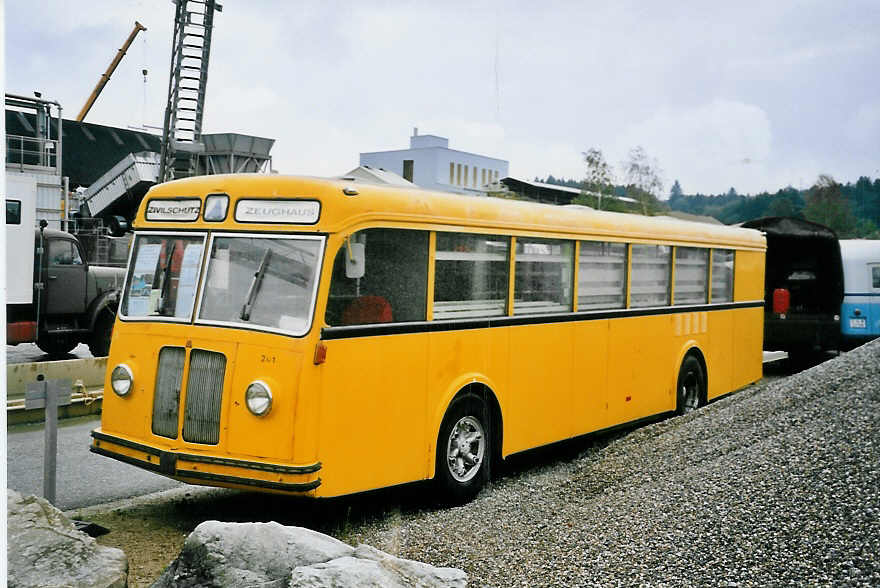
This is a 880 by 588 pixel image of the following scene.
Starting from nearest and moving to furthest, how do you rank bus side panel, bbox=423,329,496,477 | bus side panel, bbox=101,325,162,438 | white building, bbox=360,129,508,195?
1. bus side panel, bbox=101,325,162,438
2. bus side panel, bbox=423,329,496,477
3. white building, bbox=360,129,508,195

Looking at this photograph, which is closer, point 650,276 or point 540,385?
point 540,385

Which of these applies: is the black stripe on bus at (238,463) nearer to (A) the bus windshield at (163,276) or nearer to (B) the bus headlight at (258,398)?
(B) the bus headlight at (258,398)

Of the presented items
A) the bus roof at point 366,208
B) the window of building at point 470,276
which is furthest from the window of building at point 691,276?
the window of building at point 470,276

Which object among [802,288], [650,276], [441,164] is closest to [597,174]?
[441,164]

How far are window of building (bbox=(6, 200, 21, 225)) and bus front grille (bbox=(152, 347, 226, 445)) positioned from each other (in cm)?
970

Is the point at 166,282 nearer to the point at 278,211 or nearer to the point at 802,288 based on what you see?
the point at 278,211

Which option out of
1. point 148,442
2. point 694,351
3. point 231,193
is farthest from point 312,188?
point 694,351

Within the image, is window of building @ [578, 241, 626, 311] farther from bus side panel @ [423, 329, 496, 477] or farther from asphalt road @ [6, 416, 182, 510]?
asphalt road @ [6, 416, 182, 510]

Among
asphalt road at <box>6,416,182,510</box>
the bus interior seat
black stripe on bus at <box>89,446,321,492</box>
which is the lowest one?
asphalt road at <box>6,416,182,510</box>

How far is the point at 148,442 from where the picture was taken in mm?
6332

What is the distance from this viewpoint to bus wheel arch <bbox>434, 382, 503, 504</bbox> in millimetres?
6969

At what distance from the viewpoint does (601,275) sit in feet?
29.6

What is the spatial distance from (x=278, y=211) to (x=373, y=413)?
1.60 m

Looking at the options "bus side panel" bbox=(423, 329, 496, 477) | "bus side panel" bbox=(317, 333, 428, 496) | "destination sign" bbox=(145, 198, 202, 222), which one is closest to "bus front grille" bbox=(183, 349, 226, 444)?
"bus side panel" bbox=(317, 333, 428, 496)
